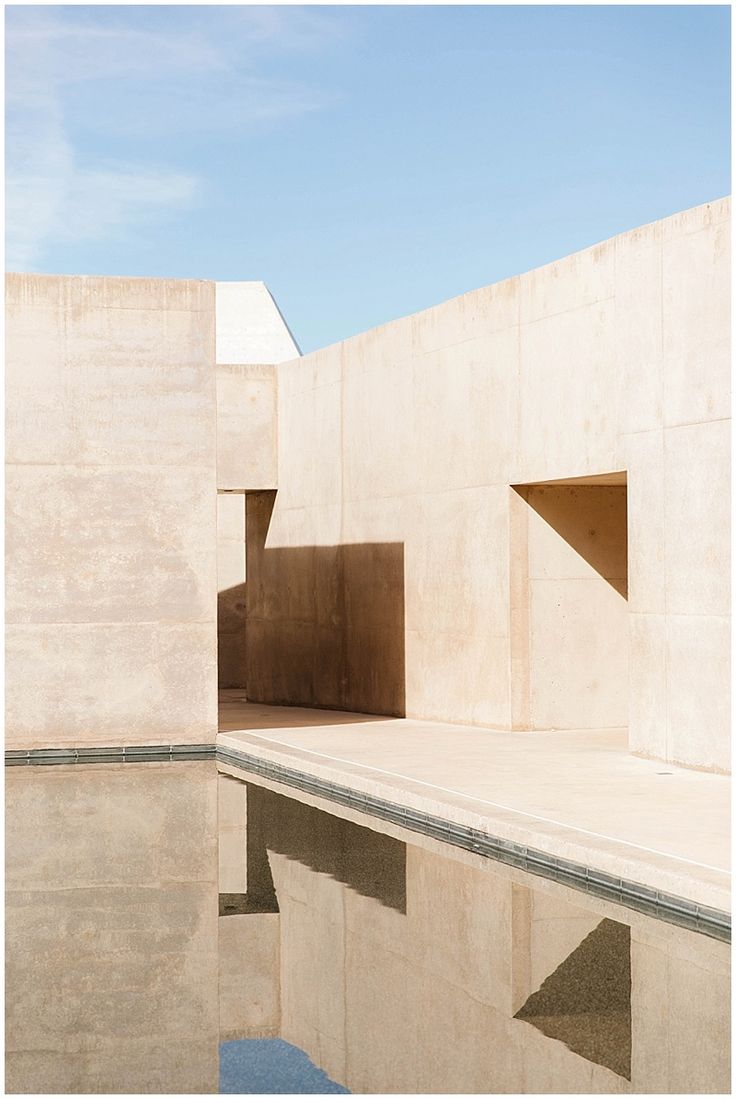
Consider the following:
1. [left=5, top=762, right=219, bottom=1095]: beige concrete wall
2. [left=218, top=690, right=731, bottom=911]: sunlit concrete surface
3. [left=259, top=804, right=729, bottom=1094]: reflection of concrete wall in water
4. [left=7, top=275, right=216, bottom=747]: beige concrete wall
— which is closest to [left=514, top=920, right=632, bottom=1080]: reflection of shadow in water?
[left=259, top=804, right=729, bottom=1094]: reflection of concrete wall in water

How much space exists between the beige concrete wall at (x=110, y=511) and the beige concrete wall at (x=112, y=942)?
6.99 ft

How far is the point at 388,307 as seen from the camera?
4831 centimetres

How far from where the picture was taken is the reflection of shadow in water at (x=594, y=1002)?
481 centimetres

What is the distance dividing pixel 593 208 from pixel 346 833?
36569mm

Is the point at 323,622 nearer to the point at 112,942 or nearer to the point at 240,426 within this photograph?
the point at 240,426

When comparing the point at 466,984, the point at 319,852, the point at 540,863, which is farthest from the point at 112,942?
the point at 540,863

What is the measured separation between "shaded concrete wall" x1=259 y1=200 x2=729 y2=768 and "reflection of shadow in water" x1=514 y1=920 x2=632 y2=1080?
4294 millimetres

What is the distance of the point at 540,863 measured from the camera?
7.11 meters

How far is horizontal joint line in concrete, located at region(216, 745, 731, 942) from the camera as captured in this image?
19.5ft

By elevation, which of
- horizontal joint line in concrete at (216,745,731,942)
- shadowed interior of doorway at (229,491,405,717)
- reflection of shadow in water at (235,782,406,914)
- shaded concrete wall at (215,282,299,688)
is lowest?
reflection of shadow in water at (235,782,406,914)

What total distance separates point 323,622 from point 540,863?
981 cm

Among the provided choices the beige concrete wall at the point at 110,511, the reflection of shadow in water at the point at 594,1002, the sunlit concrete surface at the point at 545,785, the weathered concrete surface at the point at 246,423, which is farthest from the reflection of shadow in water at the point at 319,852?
the weathered concrete surface at the point at 246,423

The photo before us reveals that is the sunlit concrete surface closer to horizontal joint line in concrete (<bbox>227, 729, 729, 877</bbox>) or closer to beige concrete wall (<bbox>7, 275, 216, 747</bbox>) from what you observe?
horizontal joint line in concrete (<bbox>227, 729, 729, 877</bbox>)

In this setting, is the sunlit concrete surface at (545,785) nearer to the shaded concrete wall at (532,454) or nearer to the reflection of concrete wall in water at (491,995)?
the reflection of concrete wall in water at (491,995)
